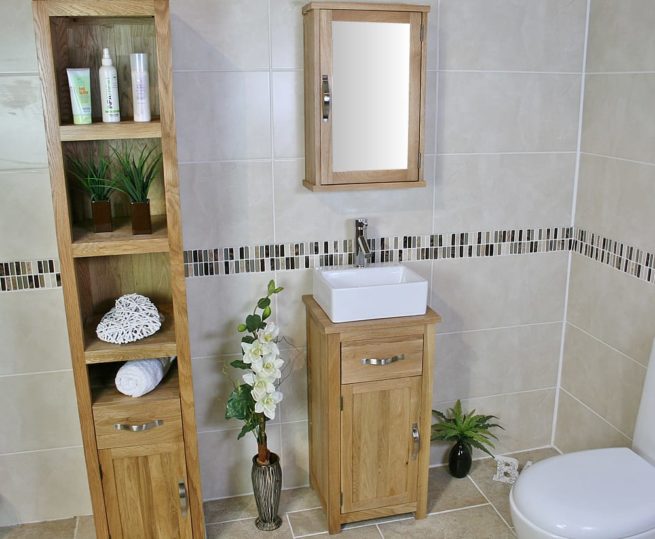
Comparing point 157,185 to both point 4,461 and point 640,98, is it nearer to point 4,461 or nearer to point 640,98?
point 4,461

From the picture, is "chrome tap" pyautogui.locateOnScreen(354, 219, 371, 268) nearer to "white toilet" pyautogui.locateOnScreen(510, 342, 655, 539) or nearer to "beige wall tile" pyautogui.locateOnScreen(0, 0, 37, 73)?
"white toilet" pyautogui.locateOnScreen(510, 342, 655, 539)

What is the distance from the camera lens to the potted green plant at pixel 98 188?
2160 millimetres

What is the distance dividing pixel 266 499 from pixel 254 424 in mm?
305

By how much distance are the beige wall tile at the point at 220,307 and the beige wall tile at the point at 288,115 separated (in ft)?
1.57

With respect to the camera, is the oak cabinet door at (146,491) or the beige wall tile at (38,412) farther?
the beige wall tile at (38,412)

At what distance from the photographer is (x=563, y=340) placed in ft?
9.85

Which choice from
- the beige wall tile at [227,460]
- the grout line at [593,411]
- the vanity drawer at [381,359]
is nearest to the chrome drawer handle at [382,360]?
the vanity drawer at [381,359]

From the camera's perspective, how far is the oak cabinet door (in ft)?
7.45

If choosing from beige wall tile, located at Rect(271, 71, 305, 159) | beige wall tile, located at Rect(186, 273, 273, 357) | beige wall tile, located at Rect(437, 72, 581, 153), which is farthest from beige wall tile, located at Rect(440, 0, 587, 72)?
beige wall tile, located at Rect(186, 273, 273, 357)

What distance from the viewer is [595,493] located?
205 centimetres

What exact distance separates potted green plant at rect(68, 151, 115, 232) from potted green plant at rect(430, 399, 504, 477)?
1552mm

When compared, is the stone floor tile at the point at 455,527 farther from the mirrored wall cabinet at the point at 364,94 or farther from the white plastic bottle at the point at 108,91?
the white plastic bottle at the point at 108,91

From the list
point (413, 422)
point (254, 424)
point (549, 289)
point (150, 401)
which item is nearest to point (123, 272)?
point (150, 401)

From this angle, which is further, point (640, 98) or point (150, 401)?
point (640, 98)
